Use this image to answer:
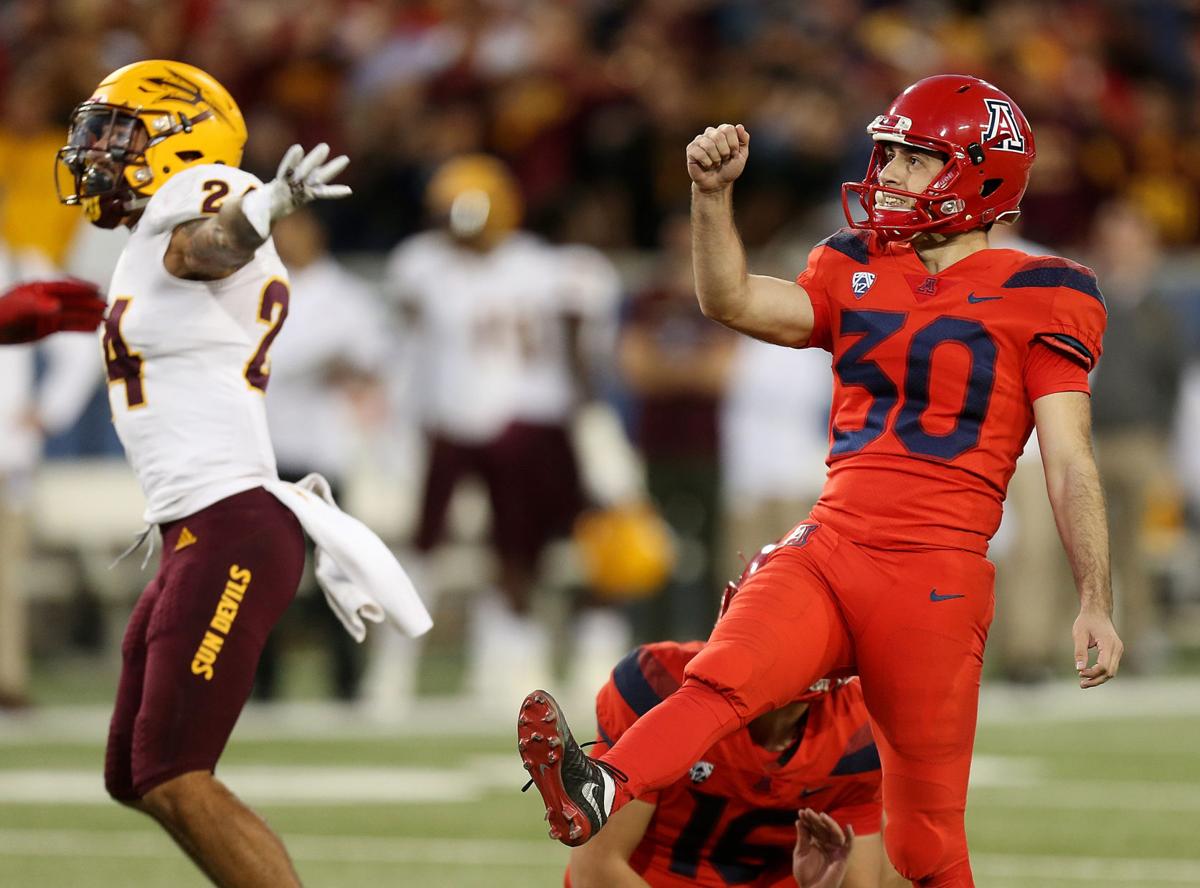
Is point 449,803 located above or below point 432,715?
above

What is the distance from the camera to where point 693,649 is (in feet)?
15.6

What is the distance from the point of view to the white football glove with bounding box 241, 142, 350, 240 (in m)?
4.57

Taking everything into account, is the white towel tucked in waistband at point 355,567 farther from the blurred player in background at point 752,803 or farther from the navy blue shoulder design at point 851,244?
the navy blue shoulder design at point 851,244

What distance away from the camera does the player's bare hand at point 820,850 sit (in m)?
4.62

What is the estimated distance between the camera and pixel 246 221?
465 centimetres

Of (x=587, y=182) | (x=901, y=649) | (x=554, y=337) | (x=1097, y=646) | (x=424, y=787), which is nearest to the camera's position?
(x=1097, y=646)

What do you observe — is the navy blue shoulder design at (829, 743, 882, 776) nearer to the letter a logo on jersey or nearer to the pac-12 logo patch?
the pac-12 logo patch

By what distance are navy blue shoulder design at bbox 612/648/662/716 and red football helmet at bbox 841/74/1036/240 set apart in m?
1.01

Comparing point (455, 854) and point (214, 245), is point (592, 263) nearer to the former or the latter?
point (455, 854)

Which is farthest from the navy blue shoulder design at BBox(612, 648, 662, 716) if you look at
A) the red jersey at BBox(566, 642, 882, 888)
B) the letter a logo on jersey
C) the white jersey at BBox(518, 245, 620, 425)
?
the white jersey at BBox(518, 245, 620, 425)

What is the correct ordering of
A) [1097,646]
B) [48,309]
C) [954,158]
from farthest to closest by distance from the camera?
1. [48,309]
2. [954,158]
3. [1097,646]

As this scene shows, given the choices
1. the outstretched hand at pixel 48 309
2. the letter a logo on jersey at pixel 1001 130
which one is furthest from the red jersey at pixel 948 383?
the outstretched hand at pixel 48 309

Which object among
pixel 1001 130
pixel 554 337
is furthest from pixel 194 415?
pixel 554 337

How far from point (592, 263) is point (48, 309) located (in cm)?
565
